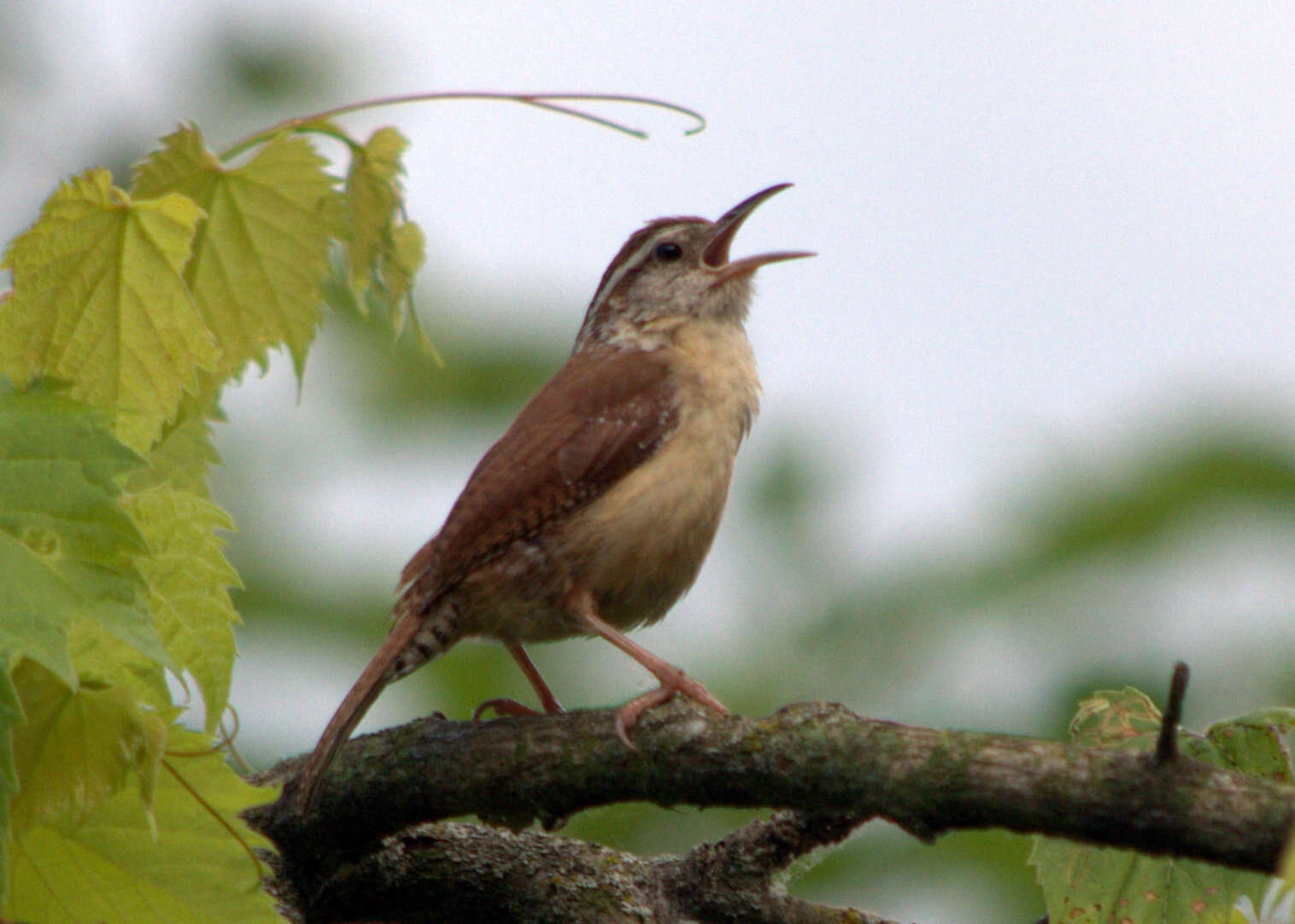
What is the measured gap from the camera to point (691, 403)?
4.25 metres

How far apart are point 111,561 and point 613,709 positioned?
1126 mm

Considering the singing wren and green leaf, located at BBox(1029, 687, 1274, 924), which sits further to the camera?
the singing wren

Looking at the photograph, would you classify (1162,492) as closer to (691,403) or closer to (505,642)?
(691,403)

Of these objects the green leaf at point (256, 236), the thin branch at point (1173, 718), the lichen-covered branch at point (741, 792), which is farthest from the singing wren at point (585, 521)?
the thin branch at point (1173, 718)

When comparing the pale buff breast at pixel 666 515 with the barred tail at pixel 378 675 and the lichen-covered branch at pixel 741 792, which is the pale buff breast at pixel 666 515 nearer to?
the barred tail at pixel 378 675

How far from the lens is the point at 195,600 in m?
2.42

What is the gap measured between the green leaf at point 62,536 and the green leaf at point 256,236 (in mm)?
953

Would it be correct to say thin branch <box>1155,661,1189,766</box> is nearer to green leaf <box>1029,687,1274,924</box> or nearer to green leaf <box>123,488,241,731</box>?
green leaf <box>1029,687,1274,924</box>

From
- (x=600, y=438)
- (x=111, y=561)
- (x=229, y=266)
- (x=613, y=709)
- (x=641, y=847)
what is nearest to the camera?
(x=111, y=561)

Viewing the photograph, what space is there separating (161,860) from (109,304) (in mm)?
975

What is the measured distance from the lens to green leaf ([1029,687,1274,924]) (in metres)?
2.28

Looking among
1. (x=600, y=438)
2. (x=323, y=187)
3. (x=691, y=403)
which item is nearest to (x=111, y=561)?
(x=323, y=187)

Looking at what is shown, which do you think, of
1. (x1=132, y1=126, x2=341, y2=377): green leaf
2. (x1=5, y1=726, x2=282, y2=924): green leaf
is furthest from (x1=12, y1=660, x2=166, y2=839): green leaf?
(x1=132, y1=126, x2=341, y2=377): green leaf

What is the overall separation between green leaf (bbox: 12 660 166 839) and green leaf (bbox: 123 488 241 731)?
318 millimetres
